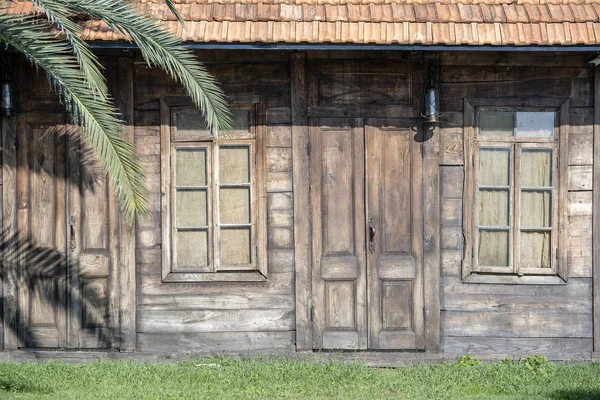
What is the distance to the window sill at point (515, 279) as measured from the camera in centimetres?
834

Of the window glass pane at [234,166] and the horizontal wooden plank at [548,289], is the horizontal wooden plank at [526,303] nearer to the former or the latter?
the horizontal wooden plank at [548,289]

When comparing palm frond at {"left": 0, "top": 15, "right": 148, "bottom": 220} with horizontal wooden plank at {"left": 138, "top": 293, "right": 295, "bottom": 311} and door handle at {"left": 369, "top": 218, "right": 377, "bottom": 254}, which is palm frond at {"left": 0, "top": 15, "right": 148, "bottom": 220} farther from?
door handle at {"left": 369, "top": 218, "right": 377, "bottom": 254}

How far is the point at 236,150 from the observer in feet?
27.6

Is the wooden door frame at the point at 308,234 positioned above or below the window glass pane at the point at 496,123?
below

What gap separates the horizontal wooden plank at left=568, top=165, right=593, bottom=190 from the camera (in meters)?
8.33

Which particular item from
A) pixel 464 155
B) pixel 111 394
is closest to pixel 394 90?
pixel 464 155

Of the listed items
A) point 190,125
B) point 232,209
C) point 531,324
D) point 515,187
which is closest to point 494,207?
point 515,187

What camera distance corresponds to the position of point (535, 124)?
836cm

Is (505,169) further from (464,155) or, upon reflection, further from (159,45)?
(159,45)

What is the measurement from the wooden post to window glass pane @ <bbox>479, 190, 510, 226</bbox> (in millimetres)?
483

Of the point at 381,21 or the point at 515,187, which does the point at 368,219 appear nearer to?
the point at 515,187

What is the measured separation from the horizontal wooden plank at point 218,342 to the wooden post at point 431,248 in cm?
143

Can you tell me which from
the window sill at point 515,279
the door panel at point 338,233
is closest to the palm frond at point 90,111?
the door panel at point 338,233

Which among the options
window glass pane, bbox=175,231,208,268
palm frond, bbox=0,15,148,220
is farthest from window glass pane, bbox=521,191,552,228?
palm frond, bbox=0,15,148,220
